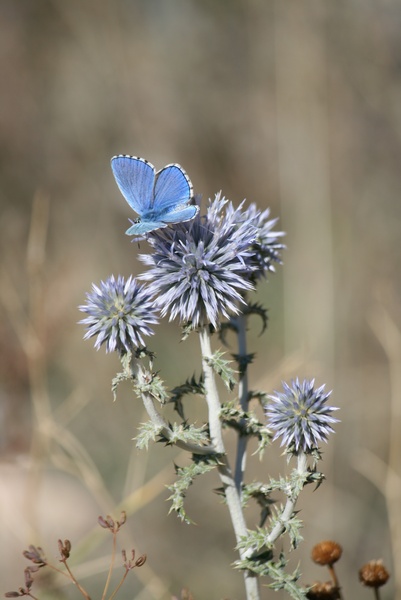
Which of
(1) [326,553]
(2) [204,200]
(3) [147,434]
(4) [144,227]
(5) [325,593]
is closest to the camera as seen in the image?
(3) [147,434]

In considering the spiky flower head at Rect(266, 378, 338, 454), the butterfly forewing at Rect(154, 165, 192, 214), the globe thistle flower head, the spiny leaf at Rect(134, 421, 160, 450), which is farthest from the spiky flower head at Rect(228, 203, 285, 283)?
the spiny leaf at Rect(134, 421, 160, 450)

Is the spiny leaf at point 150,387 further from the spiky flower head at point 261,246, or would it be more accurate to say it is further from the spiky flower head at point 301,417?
the spiky flower head at point 261,246

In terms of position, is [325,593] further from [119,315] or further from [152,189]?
[152,189]

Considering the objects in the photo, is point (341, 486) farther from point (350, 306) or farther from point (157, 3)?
point (157, 3)

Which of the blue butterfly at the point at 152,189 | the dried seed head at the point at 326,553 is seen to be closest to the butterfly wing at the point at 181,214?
the blue butterfly at the point at 152,189

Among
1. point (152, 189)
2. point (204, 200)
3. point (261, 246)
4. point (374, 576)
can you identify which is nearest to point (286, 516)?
point (374, 576)

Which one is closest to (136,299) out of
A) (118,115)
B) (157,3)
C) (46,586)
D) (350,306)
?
(46,586)
